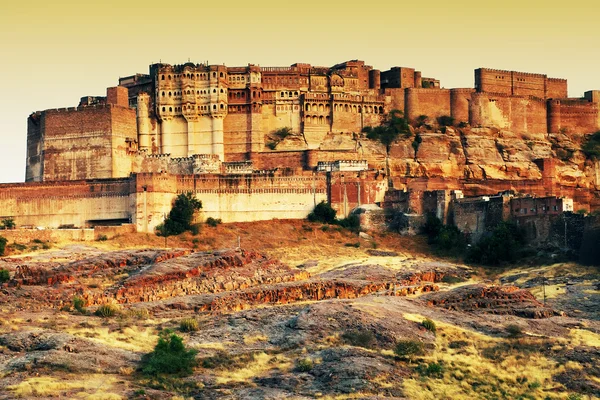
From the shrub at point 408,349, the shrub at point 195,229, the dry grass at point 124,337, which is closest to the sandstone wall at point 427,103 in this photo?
the shrub at point 195,229

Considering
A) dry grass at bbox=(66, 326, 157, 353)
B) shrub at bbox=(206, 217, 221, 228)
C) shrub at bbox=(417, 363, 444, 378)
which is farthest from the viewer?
shrub at bbox=(206, 217, 221, 228)

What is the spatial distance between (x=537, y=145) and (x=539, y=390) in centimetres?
5191

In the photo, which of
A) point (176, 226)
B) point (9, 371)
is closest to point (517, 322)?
point (9, 371)

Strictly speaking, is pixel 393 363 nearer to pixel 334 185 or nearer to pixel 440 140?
pixel 334 185

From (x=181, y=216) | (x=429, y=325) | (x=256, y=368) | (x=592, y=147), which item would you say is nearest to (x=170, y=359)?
(x=256, y=368)

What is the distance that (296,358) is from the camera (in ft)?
148

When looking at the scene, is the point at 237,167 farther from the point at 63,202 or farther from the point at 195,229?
the point at 63,202

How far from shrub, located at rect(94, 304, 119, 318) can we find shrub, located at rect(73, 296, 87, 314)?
0.69m

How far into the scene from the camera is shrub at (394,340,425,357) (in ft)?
150

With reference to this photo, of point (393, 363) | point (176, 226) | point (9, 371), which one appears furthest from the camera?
point (176, 226)

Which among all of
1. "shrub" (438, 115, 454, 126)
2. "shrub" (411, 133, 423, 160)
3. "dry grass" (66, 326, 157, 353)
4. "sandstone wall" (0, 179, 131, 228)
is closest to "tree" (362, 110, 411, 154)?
"shrub" (411, 133, 423, 160)

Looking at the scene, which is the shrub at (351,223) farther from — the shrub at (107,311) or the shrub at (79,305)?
the shrub at (107,311)

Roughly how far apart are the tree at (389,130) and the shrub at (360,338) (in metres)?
41.7

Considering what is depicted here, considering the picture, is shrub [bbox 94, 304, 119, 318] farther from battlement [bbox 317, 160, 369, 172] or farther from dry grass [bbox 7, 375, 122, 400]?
battlement [bbox 317, 160, 369, 172]
